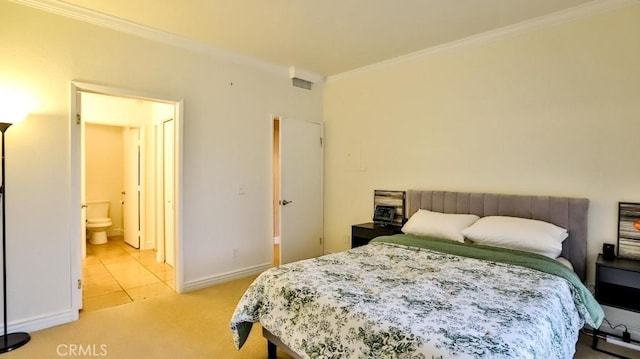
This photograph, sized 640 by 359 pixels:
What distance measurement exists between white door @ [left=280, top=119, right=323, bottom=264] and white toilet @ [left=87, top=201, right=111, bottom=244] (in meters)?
3.53

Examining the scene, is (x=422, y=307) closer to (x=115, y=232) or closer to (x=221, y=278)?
(x=221, y=278)

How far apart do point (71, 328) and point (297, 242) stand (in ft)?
8.22

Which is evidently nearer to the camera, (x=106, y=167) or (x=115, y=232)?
(x=106, y=167)

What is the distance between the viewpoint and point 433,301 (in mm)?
1806

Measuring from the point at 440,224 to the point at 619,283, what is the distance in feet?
4.31

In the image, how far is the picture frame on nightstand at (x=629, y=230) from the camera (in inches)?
103

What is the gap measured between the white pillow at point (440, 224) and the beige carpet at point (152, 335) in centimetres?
120

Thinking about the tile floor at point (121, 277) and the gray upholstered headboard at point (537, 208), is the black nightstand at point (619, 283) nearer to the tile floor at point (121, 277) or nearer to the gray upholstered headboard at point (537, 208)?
the gray upholstered headboard at point (537, 208)

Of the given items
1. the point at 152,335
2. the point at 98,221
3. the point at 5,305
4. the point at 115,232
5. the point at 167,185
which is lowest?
the point at 152,335

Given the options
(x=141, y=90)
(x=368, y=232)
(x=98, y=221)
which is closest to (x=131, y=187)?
(x=98, y=221)

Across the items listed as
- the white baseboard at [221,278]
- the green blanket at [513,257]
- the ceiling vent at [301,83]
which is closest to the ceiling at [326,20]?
the ceiling vent at [301,83]

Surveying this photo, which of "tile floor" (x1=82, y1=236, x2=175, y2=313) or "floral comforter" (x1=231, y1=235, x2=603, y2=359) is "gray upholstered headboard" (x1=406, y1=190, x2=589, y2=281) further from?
"tile floor" (x1=82, y1=236, x2=175, y2=313)

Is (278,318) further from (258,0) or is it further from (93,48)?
(93,48)

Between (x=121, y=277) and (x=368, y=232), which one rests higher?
(x=368, y=232)
